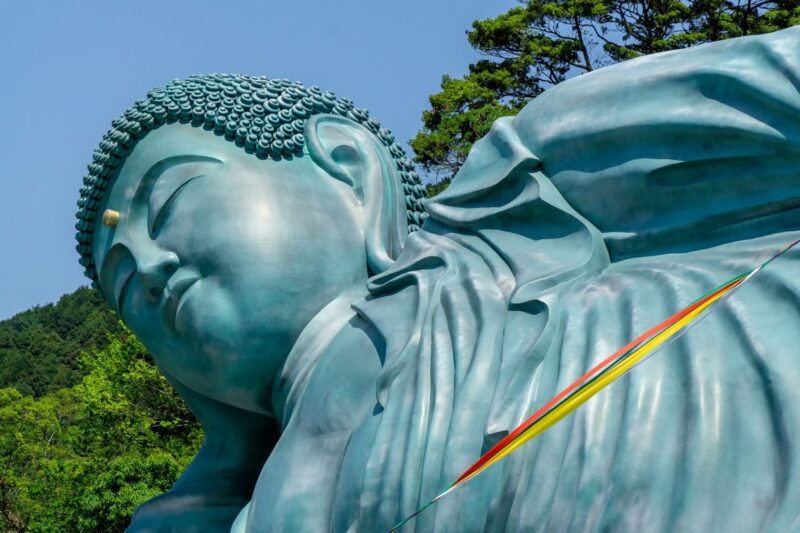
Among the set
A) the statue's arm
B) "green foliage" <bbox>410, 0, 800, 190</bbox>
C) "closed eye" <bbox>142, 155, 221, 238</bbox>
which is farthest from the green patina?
"green foliage" <bbox>410, 0, 800, 190</bbox>

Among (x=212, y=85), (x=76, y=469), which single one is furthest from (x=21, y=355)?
(x=212, y=85)

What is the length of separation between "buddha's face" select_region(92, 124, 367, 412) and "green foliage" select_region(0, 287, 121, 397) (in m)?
33.9

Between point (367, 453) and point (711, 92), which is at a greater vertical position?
point (711, 92)

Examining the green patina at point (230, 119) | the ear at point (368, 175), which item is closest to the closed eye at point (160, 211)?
the green patina at point (230, 119)

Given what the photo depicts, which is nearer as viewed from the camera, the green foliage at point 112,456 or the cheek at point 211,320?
the cheek at point 211,320

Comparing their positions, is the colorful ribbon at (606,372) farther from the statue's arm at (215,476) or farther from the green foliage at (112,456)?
the green foliage at (112,456)

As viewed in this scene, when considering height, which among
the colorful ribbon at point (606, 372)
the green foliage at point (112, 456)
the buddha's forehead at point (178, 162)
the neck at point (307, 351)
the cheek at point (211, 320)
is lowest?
the green foliage at point (112, 456)

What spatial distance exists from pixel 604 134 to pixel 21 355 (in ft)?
137

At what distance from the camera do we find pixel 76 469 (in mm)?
21875

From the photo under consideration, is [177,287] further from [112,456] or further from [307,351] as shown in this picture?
[112,456]

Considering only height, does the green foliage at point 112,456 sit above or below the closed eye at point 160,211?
below

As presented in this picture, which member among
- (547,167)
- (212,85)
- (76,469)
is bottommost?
(76,469)

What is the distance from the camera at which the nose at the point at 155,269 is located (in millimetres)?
3598

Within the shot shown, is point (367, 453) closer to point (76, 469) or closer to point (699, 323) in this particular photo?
point (699, 323)
